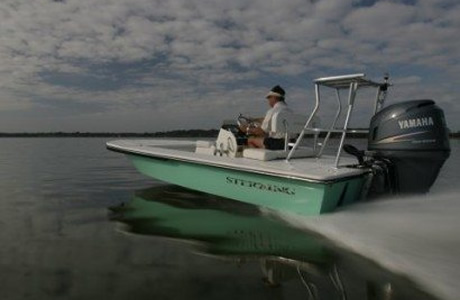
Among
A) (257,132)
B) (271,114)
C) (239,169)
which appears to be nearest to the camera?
(239,169)

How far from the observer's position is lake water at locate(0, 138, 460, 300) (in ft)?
12.1

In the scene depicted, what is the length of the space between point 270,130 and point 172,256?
124 inches

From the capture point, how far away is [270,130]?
7152 millimetres

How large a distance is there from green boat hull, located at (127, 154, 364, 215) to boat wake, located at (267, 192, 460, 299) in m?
0.17

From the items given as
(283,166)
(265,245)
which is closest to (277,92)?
Result: (283,166)

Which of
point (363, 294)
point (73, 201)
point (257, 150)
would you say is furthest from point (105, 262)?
point (73, 201)

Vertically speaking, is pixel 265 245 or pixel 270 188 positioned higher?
pixel 270 188

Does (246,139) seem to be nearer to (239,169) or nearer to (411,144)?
(239,169)

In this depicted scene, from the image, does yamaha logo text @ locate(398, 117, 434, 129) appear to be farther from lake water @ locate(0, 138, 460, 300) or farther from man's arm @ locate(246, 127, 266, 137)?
man's arm @ locate(246, 127, 266, 137)

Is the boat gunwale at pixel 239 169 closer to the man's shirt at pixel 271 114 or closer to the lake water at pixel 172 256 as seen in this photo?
the lake water at pixel 172 256

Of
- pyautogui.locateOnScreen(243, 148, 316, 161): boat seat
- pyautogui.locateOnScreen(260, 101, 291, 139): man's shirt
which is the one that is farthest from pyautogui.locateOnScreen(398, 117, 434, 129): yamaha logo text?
pyautogui.locateOnScreen(243, 148, 316, 161): boat seat

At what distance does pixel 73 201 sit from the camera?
802 centimetres

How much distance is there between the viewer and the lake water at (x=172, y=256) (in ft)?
12.1

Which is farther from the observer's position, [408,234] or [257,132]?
[257,132]
